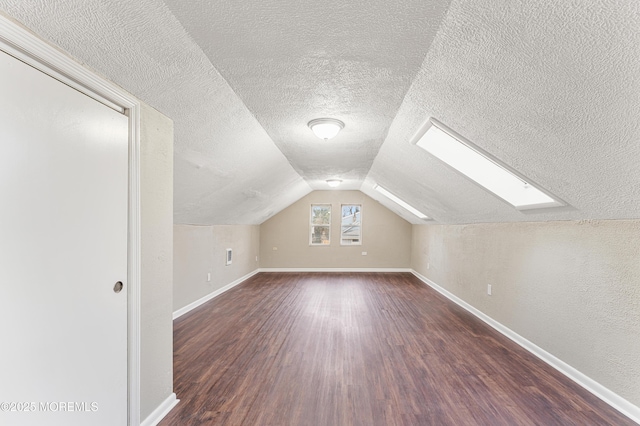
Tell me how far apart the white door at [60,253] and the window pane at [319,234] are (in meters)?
5.93

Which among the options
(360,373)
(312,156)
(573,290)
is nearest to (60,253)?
(360,373)

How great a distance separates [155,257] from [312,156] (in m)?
2.41

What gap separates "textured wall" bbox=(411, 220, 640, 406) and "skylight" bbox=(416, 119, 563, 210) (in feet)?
1.08

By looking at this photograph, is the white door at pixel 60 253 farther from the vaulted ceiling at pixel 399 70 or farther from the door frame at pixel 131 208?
the vaulted ceiling at pixel 399 70

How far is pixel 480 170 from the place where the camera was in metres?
2.81

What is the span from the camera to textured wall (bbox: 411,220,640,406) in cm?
191

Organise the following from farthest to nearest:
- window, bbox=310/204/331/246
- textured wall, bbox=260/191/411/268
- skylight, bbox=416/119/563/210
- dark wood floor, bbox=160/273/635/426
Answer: window, bbox=310/204/331/246 < textured wall, bbox=260/191/411/268 < skylight, bbox=416/119/563/210 < dark wood floor, bbox=160/273/635/426

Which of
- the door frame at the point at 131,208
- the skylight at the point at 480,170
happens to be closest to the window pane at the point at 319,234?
the skylight at the point at 480,170

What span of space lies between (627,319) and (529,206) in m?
1.05

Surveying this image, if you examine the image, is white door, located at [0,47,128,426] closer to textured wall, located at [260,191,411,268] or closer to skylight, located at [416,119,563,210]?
skylight, located at [416,119,563,210]

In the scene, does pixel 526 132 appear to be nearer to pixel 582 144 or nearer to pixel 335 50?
pixel 582 144

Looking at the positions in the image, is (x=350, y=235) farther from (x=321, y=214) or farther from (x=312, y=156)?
(x=312, y=156)

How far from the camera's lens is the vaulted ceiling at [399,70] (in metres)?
1.08

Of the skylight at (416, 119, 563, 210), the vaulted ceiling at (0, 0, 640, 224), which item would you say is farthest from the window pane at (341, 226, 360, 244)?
the vaulted ceiling at (0, 0, 640, 224)
